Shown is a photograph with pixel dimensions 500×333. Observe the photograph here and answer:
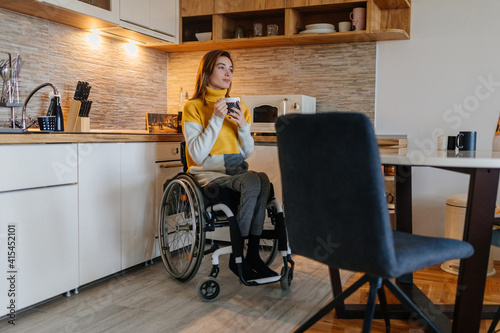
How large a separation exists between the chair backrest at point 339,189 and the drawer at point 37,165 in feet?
4.00

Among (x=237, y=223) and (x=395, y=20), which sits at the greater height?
(x=395, y=20)

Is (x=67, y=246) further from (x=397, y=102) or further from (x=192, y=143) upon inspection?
(x=397, y=102)

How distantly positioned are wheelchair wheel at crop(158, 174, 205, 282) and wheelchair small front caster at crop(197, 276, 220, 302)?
137 mm

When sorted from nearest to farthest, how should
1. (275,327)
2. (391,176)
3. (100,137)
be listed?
(275,327), (100,137), (391,176)

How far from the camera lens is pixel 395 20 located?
3.49m

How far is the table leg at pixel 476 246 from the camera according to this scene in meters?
1.62

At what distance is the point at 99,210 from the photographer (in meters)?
2.55

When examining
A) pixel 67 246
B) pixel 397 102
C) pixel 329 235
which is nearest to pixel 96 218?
pixel 67 246

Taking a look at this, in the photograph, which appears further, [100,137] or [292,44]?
[292,44]

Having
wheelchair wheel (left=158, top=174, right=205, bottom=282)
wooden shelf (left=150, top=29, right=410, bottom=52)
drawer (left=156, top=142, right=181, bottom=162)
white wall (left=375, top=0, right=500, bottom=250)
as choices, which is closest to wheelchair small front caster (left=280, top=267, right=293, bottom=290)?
wheelchair wheel (left=158, top=174, right=205, bottom=282)

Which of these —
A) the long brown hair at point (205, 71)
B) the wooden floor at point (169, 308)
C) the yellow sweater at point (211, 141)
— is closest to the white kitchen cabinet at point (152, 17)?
the long brown hair at point (205, 71)

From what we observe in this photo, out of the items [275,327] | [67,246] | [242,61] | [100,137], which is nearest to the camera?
[275,327]

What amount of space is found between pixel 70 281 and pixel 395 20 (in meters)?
2.73

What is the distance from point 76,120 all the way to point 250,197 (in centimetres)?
123
